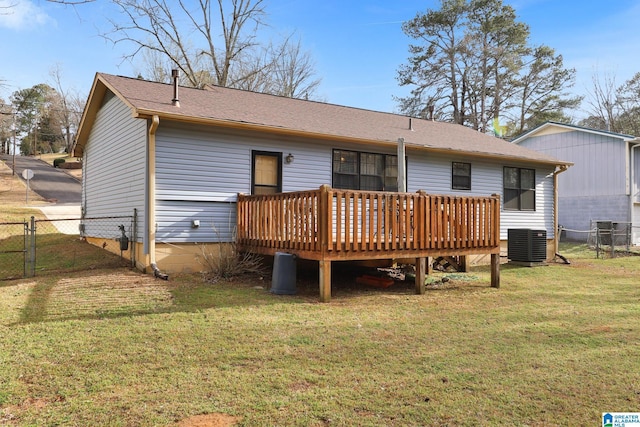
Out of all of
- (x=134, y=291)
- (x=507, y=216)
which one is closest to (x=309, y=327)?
(x=134, y=291)

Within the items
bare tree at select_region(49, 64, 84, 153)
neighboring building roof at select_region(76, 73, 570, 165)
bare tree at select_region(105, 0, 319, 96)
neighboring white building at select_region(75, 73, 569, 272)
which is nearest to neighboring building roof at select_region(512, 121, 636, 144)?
neighboring white building at select_region(75, 73, 569, 272)

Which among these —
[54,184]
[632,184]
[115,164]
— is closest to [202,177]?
[115,164]

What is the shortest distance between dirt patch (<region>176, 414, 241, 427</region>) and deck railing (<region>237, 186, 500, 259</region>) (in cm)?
383

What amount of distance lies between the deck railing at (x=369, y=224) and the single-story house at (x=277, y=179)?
0.02 meters

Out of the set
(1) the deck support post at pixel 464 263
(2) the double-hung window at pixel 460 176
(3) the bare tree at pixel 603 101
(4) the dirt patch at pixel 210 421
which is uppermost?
(3) the bare tree at pixel 603 101

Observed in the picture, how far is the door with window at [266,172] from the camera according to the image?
9.21 meters

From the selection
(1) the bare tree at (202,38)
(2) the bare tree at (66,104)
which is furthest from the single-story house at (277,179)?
(2) the bare tree at (66,104)

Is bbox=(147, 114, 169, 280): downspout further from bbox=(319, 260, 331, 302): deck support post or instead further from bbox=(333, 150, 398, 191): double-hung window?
bbox=(333, 150, 398, 191): double-hung window

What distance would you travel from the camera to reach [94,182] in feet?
41.4

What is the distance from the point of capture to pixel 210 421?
9.24 feet

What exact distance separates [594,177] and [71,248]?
2035 centimetres

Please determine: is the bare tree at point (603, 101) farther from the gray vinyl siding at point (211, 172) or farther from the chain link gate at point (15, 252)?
the chain link gate at point (15, 252)

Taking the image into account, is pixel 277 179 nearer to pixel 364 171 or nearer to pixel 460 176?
pixel 364 171

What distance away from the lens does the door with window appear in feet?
30.2
